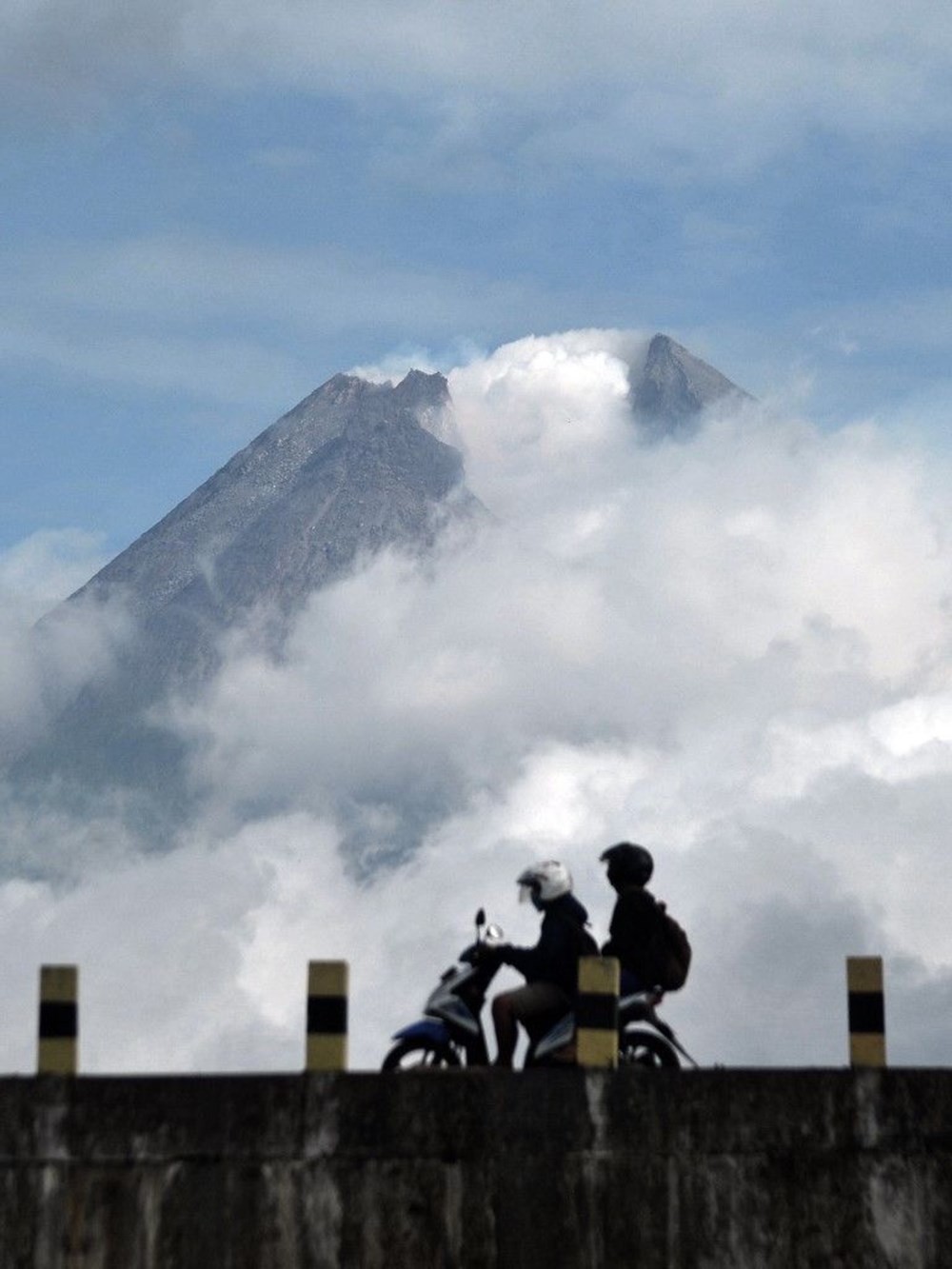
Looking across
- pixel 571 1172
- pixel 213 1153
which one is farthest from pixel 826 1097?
pixel 213 1153

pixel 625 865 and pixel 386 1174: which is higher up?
pixel 625 865

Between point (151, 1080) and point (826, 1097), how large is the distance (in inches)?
166

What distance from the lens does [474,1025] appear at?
1741cm

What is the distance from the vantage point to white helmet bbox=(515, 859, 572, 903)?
1700 centimetres

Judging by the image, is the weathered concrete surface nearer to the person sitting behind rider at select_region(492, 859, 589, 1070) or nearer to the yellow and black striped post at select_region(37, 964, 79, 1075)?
the yellow and black striped post at select_region(37, 964, 79, 1075)

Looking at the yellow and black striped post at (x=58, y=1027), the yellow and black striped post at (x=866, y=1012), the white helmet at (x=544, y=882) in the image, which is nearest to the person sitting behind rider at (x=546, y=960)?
the white helmet at (x=544, y=882)

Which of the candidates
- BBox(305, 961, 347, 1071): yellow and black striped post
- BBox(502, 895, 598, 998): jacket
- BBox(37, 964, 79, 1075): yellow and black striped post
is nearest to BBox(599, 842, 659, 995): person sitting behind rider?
BBox(502, 895, 598, 998): jacket

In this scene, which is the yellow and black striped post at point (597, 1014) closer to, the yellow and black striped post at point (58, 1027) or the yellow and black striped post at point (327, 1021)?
the yellow and black striped post at point (327, 1021)

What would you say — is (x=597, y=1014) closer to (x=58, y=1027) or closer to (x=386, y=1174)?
(x=386, y=1174)

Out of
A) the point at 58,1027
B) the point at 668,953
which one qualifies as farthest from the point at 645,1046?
the point at 58,1027

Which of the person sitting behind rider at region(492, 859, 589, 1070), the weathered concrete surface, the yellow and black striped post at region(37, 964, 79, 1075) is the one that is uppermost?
the person sitting behind rider at region(492, 859, 589, 1070)

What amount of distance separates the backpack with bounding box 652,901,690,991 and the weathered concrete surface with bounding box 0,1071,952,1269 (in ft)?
7.31

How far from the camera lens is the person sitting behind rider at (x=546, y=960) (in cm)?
1683

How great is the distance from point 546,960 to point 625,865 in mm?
1200
